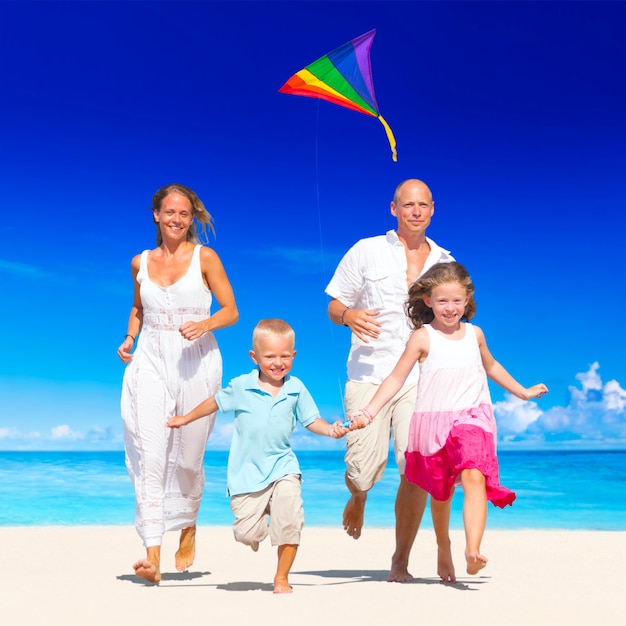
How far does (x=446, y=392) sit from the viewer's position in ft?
17.6

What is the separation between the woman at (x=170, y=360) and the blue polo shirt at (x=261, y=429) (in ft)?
2.13

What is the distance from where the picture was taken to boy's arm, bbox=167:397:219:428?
5562 mm

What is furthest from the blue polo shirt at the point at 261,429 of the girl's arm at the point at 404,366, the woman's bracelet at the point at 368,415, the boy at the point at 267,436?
the girl's arm at the point at 404,366

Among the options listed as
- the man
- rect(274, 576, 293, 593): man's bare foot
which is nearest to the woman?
the man

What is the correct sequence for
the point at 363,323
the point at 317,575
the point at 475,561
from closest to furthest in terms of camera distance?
the point at 475,561
the point at 363,323
the point at 317,575

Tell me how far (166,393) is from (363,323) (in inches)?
51.2

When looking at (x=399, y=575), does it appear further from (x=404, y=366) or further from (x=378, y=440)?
(x=404, y=366)

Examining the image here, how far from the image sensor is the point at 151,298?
6.13 m

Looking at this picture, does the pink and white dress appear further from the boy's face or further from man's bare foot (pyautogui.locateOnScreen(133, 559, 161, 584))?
man's bare foot (pyautogui.locateOnScreen(133, 559, 161, 584))

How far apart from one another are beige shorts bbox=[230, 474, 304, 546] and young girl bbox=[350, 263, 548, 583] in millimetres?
521

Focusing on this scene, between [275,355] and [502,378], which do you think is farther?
[502,378]

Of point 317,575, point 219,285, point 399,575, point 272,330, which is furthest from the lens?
point 317,575

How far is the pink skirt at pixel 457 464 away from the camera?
5.04 m

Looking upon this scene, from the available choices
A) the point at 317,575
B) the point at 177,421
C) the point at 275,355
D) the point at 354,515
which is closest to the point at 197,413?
the point at 177,421
